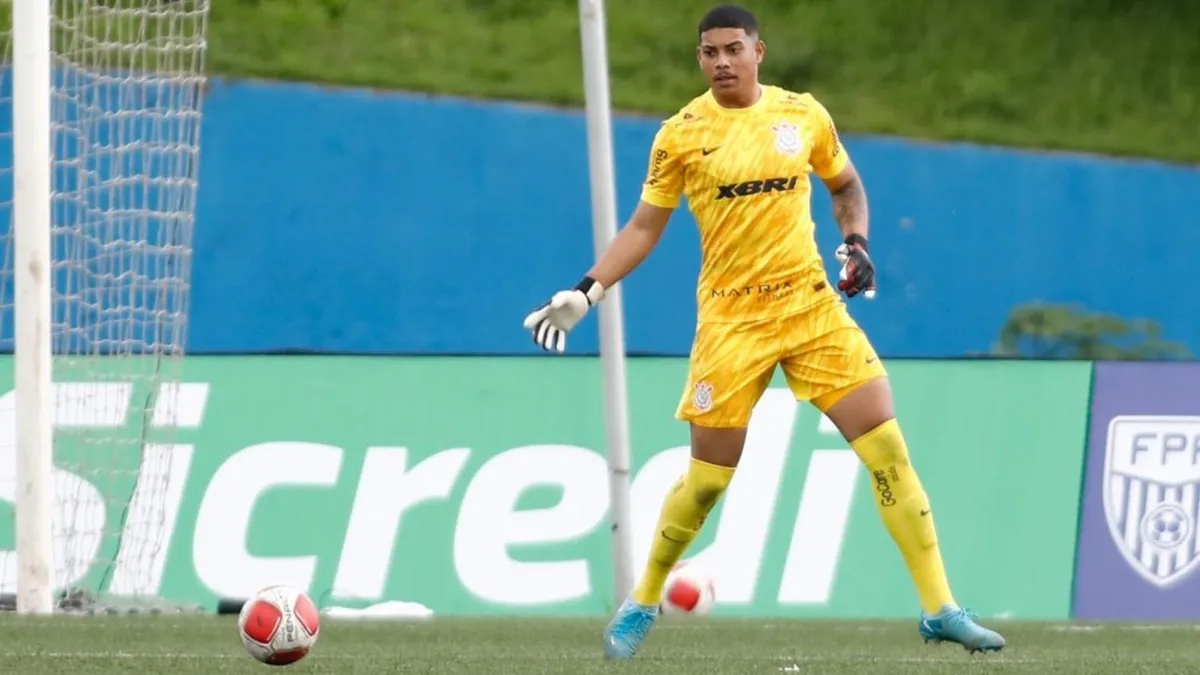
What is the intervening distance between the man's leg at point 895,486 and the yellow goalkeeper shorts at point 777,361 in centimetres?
5

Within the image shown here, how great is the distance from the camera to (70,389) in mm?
10234

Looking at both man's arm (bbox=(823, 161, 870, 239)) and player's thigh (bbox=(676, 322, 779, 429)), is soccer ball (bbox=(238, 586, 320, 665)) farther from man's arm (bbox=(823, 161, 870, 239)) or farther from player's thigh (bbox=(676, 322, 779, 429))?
man's arm (bbox=(823, 161, 870, 239))

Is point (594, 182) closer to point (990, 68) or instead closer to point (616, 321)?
point (616, 321)

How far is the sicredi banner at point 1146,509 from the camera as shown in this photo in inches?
426

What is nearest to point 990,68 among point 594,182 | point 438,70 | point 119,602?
point 438,70

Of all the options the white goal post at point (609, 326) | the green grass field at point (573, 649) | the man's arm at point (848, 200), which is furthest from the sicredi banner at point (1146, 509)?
the man's arm at point (848, 200)

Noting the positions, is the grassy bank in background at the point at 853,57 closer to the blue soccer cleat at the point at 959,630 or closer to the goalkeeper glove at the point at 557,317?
the goalkeeper glove at the point at 557,317

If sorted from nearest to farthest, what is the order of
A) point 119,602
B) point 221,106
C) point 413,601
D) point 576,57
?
1. point 119,602
2. point 413,601
3. point 221,106
4. point 576,57

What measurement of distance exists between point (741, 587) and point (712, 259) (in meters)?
4.40

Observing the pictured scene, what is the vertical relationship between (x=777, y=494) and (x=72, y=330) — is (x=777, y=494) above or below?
below

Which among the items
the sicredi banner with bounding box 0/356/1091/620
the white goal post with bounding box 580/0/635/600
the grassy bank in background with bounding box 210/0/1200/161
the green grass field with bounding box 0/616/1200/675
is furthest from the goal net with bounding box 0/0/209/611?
the grassy bank in background with bounding box 210/0/1200/161

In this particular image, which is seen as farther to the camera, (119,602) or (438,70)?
(438,70)

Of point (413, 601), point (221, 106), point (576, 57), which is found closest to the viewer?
point (413, 601)

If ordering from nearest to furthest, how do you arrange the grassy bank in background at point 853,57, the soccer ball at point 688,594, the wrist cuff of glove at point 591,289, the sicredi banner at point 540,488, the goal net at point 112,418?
the wrist cuff of glove at point 591,289, the soccer ball at point 688,594, the goal net at point 112,418, the sicredi banner at point 540,488, the grassy bank in background at point 853,57
